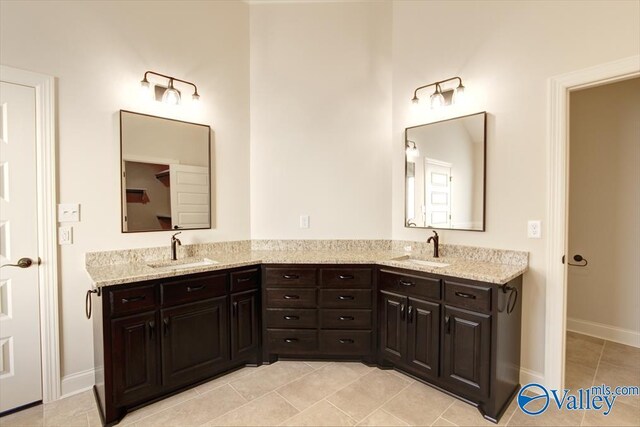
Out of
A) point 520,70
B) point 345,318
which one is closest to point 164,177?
point 345,318

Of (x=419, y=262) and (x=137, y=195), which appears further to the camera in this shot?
(x=419, y=262)

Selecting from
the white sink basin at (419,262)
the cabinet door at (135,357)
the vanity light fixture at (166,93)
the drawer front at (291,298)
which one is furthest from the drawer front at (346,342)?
the vanity light fixture at (166,93)

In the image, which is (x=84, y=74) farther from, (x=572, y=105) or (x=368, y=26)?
(x=572, y=105)

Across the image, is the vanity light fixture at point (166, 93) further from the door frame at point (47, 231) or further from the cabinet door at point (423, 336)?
the cabinet door at point (423, 336)

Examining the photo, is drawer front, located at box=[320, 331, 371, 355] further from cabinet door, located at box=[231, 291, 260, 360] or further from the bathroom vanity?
cabinet door, located at box=[231, 291, 260, 360]

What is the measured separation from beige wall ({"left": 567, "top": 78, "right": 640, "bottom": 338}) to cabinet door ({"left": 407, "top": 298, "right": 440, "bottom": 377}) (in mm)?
2154

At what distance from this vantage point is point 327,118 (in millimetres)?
3131

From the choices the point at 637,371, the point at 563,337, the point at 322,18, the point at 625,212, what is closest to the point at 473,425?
the point at 563,337

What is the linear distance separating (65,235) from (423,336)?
270 centimetres

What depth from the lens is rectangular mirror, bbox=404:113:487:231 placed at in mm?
2525

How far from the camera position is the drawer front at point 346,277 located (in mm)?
2586

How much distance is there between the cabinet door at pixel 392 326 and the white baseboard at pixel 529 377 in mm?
885

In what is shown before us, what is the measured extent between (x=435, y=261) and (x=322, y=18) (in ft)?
8.60

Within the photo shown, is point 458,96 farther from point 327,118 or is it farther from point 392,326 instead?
point 392,326
